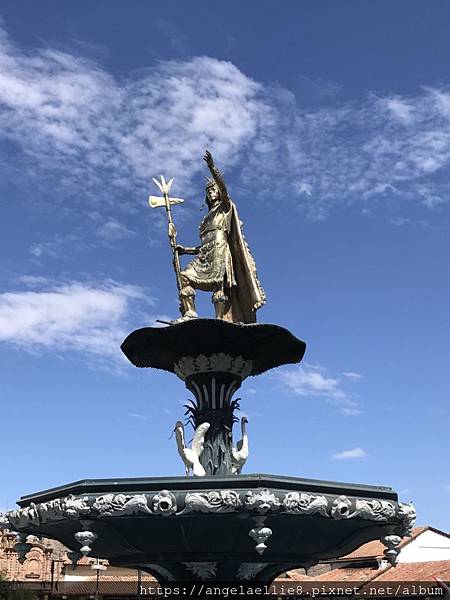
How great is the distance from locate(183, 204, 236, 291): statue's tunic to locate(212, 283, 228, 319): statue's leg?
13 cm

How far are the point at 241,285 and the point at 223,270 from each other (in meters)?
0.47

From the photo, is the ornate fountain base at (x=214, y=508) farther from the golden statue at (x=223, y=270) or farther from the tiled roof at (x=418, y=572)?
the tiled roof at (x=418, y=572)

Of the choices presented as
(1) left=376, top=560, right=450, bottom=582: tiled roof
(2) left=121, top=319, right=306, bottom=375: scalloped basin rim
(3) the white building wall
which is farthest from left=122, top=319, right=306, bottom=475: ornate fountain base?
(3) the white building wall

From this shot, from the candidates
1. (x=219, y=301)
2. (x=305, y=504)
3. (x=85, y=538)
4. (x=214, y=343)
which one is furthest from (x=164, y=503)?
(x=219, y=301)

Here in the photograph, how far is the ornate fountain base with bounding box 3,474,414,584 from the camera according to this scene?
10.8 metres

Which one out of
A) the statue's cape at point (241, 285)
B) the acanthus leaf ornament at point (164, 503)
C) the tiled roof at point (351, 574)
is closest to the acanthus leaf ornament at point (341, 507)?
the acanthus leaf ornament at point (164, 503)

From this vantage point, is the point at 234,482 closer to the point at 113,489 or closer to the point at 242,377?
the point at 113,489

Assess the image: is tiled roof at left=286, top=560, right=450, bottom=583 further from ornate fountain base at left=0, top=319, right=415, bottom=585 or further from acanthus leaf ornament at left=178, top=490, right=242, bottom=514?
acanthus leaf ornament at left=178, top=490, right=242, bottom=514

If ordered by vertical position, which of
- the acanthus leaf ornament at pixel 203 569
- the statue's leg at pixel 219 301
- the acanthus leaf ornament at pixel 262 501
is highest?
the statue's leg at pixel 219 301

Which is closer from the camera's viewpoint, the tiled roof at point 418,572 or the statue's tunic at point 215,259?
the statue's tunic at point 215,259

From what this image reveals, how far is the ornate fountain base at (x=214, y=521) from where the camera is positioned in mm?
10766

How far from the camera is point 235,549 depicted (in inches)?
491

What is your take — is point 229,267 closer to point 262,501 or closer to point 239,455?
point 239,455

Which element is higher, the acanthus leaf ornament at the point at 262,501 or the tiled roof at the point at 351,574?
the tiled roof at the point at 351,574
